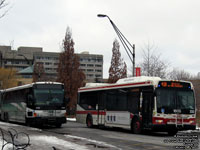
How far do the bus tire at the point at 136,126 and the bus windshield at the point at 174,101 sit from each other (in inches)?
64.6

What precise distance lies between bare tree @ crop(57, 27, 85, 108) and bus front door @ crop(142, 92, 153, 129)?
3191 cm

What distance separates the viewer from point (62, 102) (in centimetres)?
2623

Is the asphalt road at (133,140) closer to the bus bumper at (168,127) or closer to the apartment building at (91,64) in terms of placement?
the bus bumper at (168,127)

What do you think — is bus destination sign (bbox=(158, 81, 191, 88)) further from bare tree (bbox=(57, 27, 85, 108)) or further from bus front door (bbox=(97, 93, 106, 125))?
bare tree (bbox=(57, 27, 85, 108))

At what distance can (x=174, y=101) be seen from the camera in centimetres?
2031

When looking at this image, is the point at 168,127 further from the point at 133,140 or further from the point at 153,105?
the point at 133,140

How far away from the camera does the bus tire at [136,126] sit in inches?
820

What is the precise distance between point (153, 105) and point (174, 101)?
1.25 m

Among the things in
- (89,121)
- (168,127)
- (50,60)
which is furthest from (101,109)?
(50,60)

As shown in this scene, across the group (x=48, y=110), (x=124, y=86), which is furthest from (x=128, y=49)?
(x=48, y=110)

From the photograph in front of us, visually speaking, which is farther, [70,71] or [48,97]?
[70,71]

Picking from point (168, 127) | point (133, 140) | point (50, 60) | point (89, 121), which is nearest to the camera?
point (133, 140)

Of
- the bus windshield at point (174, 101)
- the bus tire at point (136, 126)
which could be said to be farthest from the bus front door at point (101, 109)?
the bus windshield at point (174, 101)

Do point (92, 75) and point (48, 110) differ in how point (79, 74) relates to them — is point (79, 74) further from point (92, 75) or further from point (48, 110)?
point (92, 75)
